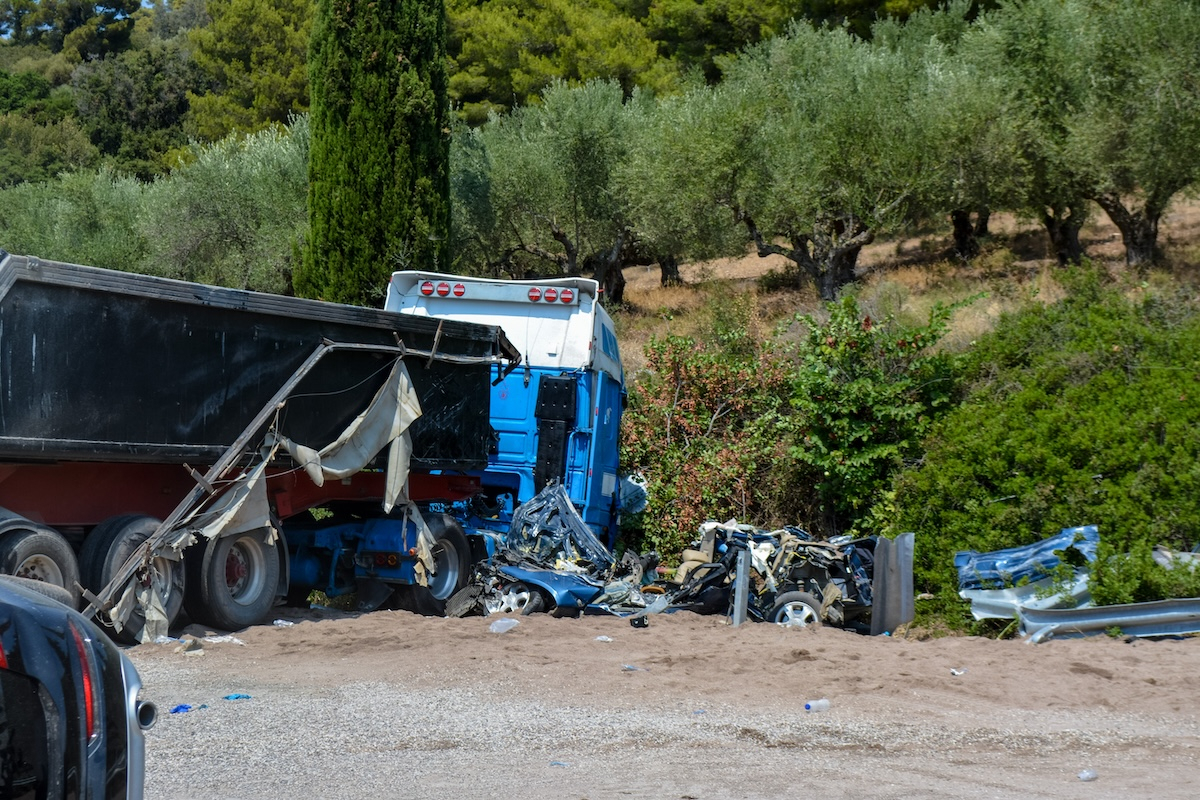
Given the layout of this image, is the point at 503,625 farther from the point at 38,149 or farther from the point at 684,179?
the point at 38,149

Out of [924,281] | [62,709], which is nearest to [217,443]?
[62,709]

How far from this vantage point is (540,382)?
1186 cm

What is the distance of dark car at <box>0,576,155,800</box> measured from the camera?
2.78 meters

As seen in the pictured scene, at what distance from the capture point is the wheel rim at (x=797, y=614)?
33.8 ft

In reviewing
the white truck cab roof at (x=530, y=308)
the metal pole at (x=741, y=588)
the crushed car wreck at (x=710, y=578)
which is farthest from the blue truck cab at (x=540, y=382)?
the metal pole at (x=741, y=588)

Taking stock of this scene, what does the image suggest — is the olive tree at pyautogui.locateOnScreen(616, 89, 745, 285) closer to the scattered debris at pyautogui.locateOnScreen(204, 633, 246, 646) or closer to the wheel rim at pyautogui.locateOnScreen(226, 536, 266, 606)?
the wheel rim at pyautogui.locateOnScreen(226, 536, 266, 606)

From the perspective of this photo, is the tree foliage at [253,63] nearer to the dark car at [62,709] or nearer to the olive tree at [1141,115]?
the olive tree at [1141,115]

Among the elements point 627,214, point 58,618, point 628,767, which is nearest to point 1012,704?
point 628,767

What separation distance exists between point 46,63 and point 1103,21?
239 feet

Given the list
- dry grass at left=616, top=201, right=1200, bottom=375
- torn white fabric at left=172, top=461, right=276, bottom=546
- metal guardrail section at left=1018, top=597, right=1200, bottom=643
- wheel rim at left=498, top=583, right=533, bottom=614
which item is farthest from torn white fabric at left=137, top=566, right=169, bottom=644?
dry grass at left=616, top=201, right=1200, bottom=375

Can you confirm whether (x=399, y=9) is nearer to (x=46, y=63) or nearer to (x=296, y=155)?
(x=296, y=155)

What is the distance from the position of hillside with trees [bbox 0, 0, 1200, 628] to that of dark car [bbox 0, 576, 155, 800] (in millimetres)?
7833

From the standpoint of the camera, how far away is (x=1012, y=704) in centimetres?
719

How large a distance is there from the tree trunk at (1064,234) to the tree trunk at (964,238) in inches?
148
